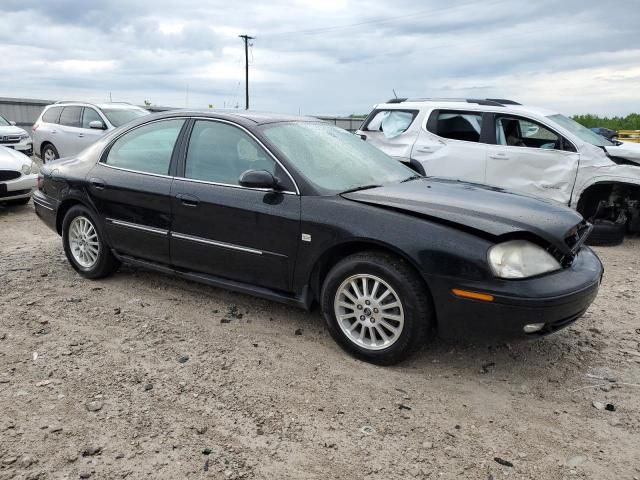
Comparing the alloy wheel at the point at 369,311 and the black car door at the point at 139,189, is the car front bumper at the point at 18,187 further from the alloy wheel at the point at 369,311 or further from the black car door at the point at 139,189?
the alloy wheel at the point at 369,311

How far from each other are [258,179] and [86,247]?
2296 mm

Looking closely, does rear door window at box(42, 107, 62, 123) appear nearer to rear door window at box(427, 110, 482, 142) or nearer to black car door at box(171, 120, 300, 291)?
rear door window at box(427, 110, 482, 142)

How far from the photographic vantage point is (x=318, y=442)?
2.84 m

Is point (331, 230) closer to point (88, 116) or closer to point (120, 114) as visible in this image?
point (120, 114)

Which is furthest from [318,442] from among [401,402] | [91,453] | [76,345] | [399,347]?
[76,345]

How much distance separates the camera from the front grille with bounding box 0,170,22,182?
8344mm

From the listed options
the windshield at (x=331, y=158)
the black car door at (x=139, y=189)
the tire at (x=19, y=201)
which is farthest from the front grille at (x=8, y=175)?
the windshield at (x=331, y=158)

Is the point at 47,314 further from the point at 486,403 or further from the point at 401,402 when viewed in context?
the point at 486,403

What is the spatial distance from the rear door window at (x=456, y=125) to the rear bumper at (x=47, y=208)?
17.0ft

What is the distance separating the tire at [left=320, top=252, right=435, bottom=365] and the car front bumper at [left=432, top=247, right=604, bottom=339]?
12 cm

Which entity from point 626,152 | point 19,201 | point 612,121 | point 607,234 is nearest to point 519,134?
point 626,152

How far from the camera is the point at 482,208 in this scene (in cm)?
359

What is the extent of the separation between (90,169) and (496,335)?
3.74 meters

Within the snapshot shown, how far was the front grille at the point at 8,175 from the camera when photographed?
8.34 meters
